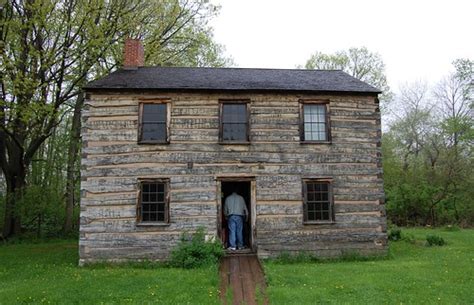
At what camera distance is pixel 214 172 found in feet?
45.7

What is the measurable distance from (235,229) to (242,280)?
3.22 m

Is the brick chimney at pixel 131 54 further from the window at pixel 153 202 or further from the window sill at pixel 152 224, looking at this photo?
the window sill at pixel 152 224

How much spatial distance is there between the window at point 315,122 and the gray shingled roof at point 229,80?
0.62 meters

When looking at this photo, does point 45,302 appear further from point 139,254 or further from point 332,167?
point 332,167

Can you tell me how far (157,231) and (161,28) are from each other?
13745 millimetres

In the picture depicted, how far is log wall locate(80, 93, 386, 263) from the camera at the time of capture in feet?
44.4

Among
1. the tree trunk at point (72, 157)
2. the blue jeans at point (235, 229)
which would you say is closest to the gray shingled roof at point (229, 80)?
the blue jeans at point (235, 229)

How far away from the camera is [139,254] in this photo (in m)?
13.5

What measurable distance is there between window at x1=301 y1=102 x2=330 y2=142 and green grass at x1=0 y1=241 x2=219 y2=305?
5868 millimetres

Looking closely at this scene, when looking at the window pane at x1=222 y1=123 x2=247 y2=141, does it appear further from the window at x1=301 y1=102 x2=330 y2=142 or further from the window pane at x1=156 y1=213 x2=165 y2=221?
the window pane at x1=156 y1=213 x2=165 y2=221

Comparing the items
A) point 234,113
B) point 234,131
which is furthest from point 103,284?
point 234,113

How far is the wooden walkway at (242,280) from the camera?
9.66 metres

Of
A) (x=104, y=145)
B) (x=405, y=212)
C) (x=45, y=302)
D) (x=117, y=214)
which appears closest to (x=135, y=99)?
(x=104, y=145)

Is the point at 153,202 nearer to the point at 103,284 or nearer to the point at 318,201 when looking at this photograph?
the point at 103,284
